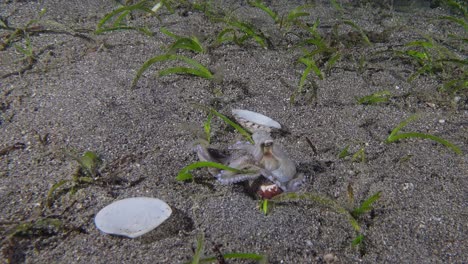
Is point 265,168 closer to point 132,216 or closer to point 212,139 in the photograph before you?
point 212,139

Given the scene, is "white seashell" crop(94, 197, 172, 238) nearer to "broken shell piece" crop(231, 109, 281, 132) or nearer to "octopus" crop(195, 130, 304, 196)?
"octopus" crop(195, 130, 304, 196)

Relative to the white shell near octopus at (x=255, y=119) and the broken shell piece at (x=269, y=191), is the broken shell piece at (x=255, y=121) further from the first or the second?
the broken shell piece at (x=269, y=191)

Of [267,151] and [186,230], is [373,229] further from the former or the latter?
[186,230]

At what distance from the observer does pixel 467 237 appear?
7.23 ft

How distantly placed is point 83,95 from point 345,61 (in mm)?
2498

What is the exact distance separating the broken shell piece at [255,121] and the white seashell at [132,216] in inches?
37.6

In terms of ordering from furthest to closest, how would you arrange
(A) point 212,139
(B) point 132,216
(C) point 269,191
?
(A) point 212,139 < (C) point 269,191 < (B) point 132,216

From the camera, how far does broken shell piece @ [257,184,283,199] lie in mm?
2328

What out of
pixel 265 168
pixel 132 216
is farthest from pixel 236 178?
pixel 132 216

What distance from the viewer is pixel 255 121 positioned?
284 centimetres

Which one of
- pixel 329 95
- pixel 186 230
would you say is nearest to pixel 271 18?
pixel 329 95

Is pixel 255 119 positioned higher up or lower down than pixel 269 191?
higher up

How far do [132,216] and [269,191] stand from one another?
32.5 inches

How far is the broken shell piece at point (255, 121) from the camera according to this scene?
9.31 feet
